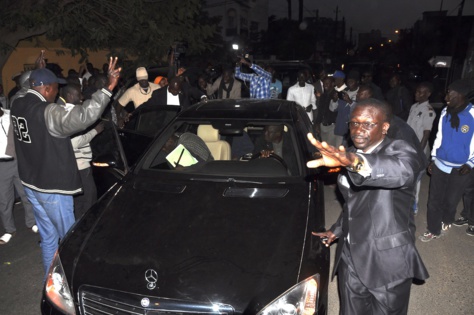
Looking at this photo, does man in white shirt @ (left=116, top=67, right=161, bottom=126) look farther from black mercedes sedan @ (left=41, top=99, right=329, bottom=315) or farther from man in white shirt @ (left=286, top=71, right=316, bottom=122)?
black mercedes sedan @ (left=41, top=99, right=329, bottom=315)

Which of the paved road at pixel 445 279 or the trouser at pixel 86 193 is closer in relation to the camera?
the paved road at pixel 445 279

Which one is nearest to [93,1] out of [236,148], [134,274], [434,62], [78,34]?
[78,34]

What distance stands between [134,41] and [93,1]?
137 cm

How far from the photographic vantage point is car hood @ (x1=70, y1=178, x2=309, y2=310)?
7.27 feet

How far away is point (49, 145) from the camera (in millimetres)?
3299

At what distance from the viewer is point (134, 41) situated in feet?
34.2

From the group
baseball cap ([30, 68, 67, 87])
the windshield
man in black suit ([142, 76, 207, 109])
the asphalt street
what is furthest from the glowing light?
man in black suit ([142, 76, 207, 109])

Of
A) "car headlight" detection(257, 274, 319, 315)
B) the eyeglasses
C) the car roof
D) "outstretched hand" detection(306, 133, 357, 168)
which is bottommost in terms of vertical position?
"car headlight" detection(257, 274, 319, 315)

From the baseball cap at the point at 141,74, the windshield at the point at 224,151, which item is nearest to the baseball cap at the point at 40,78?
the windshield at the point at 224,151

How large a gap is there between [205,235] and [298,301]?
2.57ft

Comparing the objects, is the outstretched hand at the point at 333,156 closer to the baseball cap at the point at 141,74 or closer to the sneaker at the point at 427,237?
the sneaker at the point at 427,237

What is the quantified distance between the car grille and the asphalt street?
5.04 feet

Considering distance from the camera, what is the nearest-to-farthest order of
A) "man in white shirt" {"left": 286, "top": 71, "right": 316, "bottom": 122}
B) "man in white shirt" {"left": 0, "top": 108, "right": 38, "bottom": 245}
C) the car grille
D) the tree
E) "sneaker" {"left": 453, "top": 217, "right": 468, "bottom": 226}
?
the car grille → "man in white shirt" {"left": 0, "top": 108, "right": 38, "bottom": 245} → "sneaker" {"left": 453, "top": 217, "right": 468, "bottom": 226} → "man in white shirt" {"left": 286, "top": 71, "right": 316, "bottom": 122} → the tree

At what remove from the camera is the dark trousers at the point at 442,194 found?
448cm
